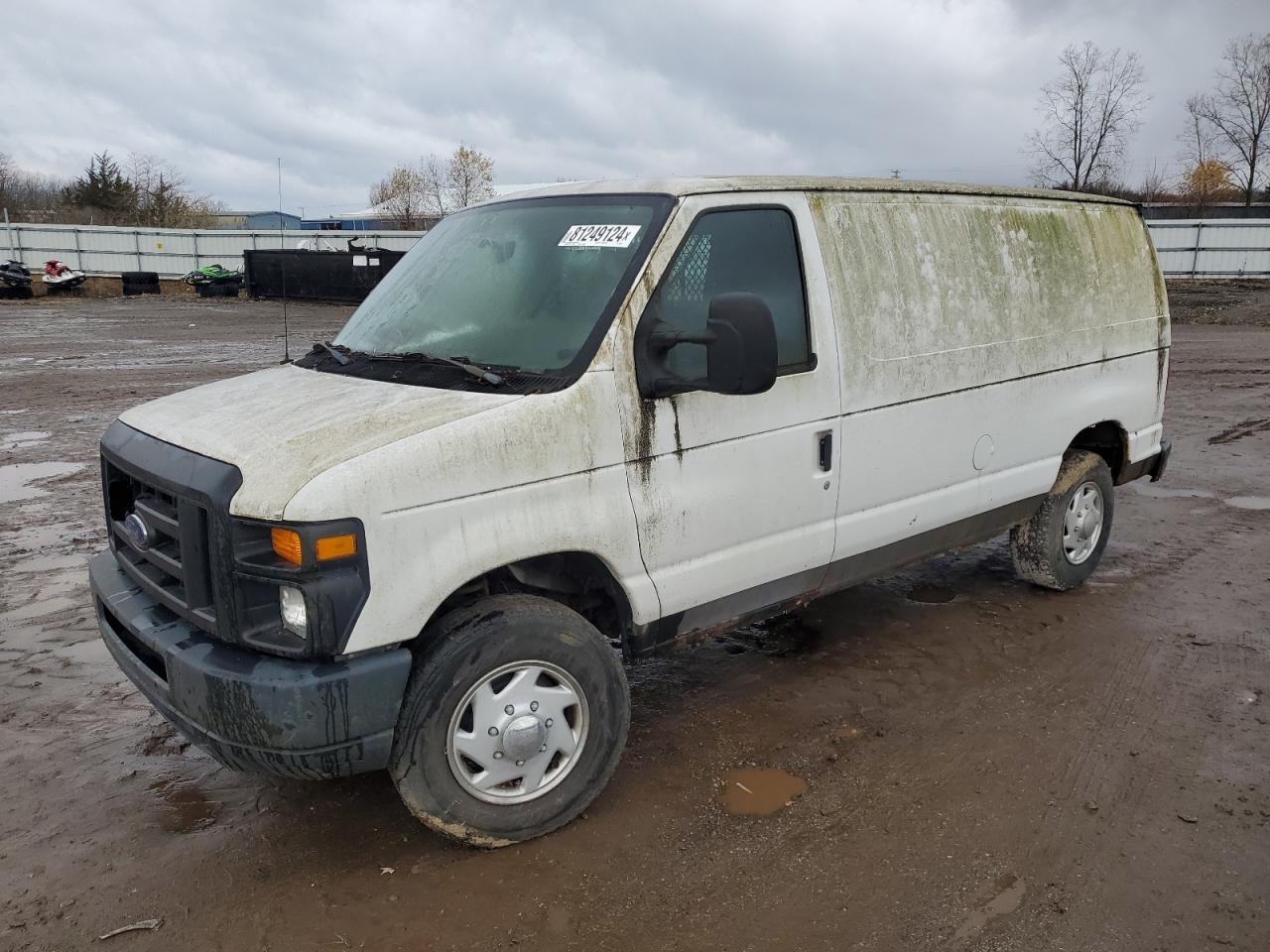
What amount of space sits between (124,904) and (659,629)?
193 cm

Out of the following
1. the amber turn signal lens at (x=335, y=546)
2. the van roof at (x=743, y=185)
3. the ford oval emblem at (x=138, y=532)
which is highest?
the van roof at (x=743, y=185)

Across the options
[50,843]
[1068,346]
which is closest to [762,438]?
[1068,346]

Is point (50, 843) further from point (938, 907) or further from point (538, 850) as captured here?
point (938, 907)

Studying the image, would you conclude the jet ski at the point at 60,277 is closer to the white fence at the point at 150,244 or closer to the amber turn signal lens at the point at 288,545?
the white fence at the point at 150,244

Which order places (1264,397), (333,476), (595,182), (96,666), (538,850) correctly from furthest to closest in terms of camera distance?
(1264,397)
(96,666)
(595,182)
(538,850)
(333,476)

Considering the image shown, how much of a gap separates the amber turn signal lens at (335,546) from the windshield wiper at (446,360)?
777 mm

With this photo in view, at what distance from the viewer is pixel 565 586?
3.62 meters

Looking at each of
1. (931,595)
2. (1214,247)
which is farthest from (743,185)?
(1214,247)

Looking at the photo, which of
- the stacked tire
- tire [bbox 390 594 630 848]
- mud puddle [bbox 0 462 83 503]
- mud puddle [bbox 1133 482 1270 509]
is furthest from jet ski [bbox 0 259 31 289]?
tire [bbox 390 594 630 848]

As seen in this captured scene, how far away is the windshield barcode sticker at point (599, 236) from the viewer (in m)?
3.59

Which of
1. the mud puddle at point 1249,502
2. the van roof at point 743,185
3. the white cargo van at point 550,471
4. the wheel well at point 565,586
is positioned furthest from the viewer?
the mud puddle at point 1249,502

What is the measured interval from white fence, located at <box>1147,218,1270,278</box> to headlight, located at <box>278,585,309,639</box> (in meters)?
33.6

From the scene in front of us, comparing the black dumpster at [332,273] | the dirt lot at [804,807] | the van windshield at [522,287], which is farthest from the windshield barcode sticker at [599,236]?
the black dumpster at [332,273]

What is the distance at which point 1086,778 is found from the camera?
12.4ft
